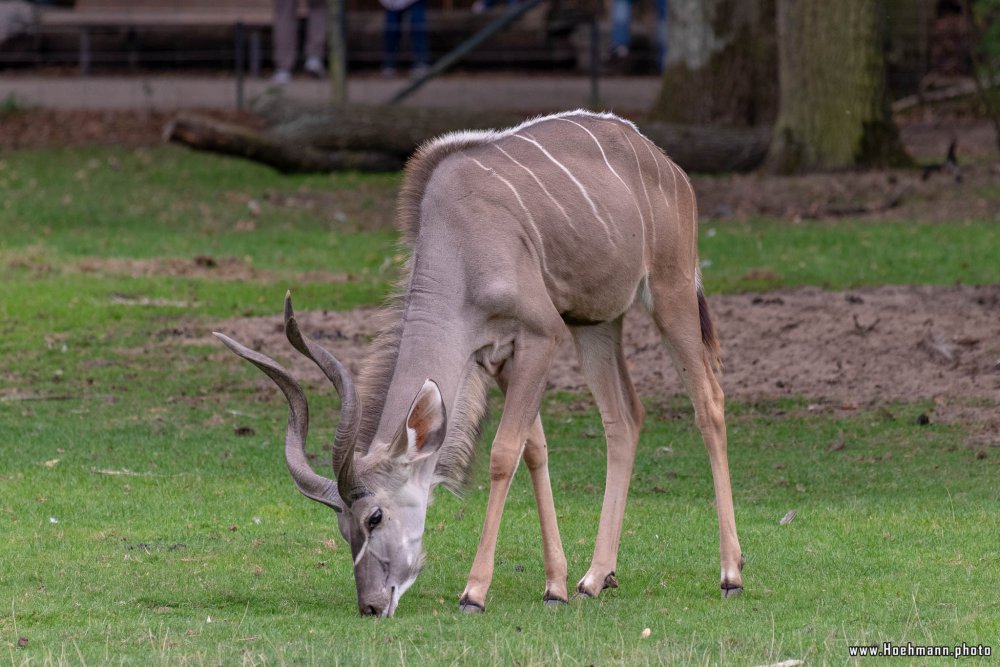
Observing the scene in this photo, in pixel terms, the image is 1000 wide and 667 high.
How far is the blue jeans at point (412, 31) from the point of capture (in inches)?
819

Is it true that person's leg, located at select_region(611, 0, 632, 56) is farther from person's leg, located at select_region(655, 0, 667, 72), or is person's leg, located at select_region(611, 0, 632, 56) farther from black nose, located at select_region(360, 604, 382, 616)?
black nose, located at select_region(360, 604, 382, 616)

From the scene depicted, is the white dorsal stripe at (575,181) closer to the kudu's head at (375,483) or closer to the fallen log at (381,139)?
the kudu's head at (375,483)

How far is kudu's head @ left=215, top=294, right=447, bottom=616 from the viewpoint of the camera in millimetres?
5348

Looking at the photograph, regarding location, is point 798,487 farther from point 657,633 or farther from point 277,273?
point 277,273

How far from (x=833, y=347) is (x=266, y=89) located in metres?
11.7

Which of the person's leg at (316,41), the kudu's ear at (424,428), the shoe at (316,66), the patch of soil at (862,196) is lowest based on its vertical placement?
the patch of soil at (862,196)

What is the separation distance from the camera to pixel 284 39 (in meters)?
20.3

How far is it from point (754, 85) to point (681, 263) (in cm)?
1159

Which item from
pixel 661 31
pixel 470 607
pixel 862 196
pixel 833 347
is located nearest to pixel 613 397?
pixel 470 607

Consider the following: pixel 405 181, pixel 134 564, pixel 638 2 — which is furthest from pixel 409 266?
pixel 638 2

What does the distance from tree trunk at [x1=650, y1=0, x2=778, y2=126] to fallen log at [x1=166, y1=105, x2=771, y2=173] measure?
68 centimetres

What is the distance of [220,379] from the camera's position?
9633 millimetres

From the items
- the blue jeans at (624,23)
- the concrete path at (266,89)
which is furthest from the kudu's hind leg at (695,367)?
the blue jeans at (624,23)

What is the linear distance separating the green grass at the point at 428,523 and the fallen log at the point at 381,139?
4.09 meters
